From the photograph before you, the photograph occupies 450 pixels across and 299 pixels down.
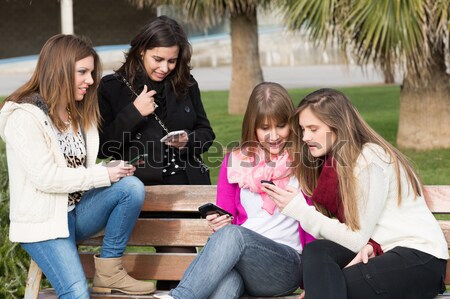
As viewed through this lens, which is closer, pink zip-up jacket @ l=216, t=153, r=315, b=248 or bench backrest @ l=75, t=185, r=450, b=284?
pink zip-up jacket @ l=216, t=153, r=315, b=248

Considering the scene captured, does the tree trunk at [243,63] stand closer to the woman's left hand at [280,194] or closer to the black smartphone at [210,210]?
the black smartphone at [210,210]

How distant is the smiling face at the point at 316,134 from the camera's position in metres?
3.94

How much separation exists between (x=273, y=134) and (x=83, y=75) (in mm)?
922

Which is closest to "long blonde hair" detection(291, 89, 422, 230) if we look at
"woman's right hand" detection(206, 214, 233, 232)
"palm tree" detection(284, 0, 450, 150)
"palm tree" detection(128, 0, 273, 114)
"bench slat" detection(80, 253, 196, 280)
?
"woman's right hand" detection(206, 214, 233, 232)

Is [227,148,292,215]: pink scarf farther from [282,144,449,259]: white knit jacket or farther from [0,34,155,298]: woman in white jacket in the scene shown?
[0,34,155,298]: woman in white jacket

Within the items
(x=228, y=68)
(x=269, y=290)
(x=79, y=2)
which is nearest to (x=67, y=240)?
(x=269, y=290)

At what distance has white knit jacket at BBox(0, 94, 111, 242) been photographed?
13.1ft

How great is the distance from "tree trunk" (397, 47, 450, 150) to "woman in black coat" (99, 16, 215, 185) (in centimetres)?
498

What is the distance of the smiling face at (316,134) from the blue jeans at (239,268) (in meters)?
0.48

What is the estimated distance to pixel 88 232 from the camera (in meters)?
4.24

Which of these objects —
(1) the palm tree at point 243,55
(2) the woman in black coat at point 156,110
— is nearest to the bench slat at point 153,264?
(2) the woman in black coat at point 156,110

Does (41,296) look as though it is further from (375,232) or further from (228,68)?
(228,68)

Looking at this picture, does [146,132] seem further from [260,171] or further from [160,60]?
[260,171]

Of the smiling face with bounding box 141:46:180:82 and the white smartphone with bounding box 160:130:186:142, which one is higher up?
the smiling face with bounding box 141:46:180:82
